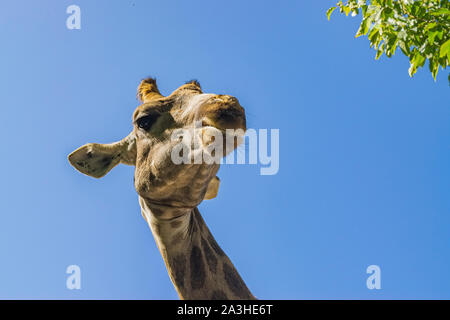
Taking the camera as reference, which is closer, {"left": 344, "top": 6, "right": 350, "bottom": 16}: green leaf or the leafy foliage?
the leafy foliage

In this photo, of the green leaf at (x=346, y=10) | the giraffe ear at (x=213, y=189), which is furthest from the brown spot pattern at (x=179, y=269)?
the green leaf at (x=346, y=10)

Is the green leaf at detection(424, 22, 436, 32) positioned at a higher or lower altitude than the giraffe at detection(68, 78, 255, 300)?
higher

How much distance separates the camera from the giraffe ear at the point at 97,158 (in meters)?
3.90

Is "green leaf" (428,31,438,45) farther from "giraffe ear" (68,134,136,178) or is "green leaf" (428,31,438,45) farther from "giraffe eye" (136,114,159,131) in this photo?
"giraffe ear" (68,134,136,178)

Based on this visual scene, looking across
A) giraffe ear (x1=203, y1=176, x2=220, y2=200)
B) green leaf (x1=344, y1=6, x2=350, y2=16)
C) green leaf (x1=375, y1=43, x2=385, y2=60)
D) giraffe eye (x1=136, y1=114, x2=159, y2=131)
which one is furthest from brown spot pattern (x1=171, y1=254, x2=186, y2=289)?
green leaf (x1=344, y1=6, x2=350, y2=16)

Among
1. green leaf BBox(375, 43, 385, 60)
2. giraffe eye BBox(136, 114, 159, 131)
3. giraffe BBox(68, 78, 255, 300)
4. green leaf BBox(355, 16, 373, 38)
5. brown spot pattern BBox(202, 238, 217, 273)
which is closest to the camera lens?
giraffe BBox(68, 78, 255, 300)

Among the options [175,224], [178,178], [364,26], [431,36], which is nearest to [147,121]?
[178,178]

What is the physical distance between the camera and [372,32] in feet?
13.9

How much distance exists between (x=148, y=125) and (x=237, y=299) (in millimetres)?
1653

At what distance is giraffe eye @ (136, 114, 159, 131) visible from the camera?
11.2 feet

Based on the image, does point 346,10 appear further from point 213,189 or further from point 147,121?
point 147,121

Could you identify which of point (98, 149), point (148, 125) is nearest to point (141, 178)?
point (148, 125)

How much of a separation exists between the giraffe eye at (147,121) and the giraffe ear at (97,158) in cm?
50

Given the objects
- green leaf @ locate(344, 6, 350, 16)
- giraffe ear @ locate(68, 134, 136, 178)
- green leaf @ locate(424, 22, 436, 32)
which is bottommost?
giraffe ear @ locate(68, 134, 136, 178)
